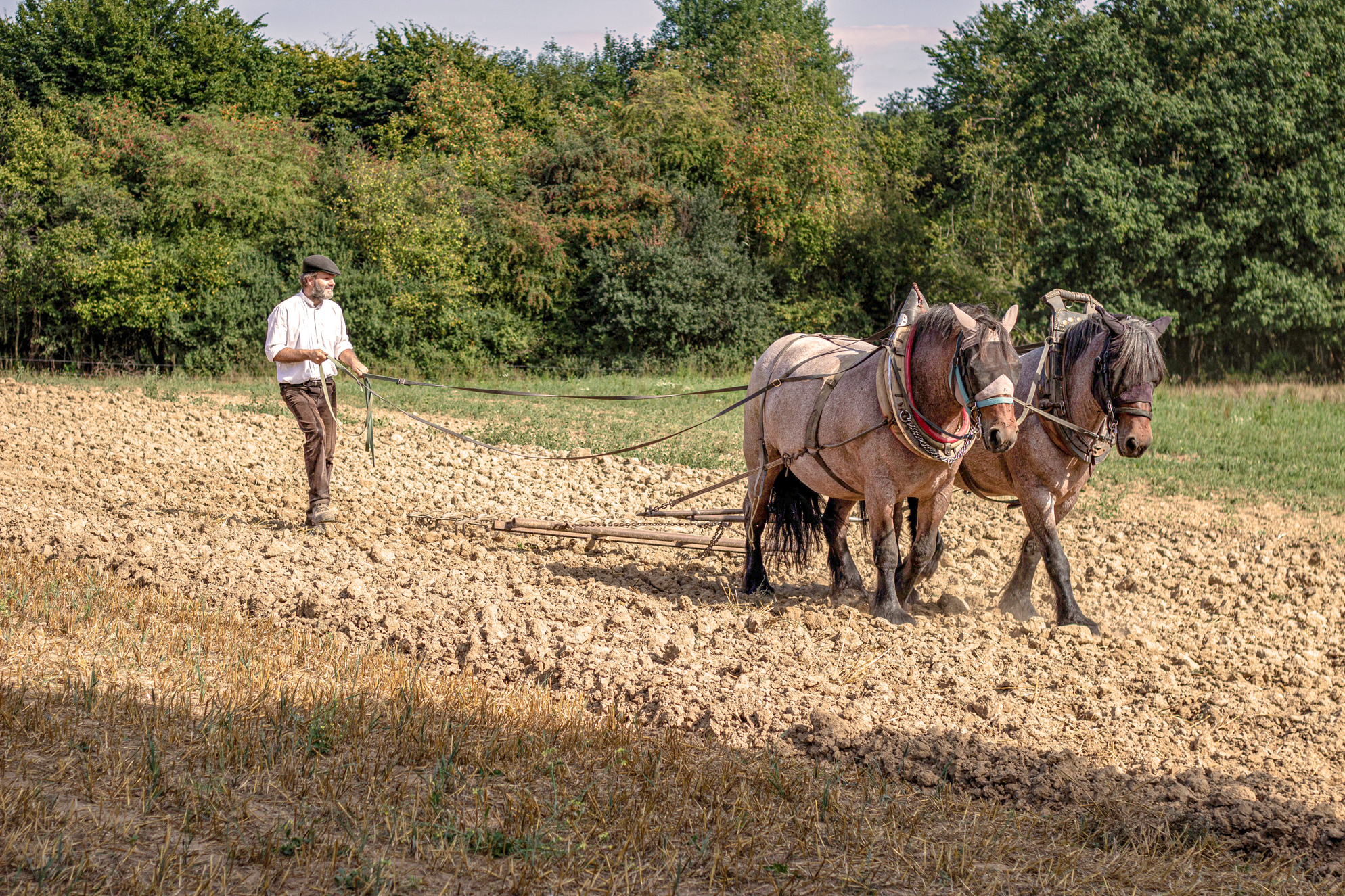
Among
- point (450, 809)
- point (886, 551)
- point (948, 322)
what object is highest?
point (948, 322)

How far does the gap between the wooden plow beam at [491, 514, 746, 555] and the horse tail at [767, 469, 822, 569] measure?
48cm

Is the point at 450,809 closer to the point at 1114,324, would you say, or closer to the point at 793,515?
the point at 793,515

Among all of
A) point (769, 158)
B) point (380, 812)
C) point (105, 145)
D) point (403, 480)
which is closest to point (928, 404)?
point (380, 812)

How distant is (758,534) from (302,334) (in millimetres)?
3616

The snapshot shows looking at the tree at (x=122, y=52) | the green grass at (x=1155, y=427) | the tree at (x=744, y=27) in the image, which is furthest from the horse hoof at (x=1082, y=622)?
the tree at (x=744, y=27)

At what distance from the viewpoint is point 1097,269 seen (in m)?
21.4

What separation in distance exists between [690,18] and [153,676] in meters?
40.6

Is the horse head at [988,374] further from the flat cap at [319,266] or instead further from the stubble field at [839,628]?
the flat cap at [319,266]

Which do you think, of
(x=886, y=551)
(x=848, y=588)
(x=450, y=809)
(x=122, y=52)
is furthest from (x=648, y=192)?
(x=450, y=809)

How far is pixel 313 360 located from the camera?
7.39m

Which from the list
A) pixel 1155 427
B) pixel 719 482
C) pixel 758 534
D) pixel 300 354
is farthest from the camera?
→ pixel 1155 427

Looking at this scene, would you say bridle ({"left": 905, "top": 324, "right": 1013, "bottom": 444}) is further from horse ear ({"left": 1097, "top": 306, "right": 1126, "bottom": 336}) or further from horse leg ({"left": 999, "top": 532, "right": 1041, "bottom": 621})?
horse leg ({"left": 999, "top": 532, "right": 1041, "bottom": 621})

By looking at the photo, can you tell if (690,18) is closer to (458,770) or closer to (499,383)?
(499,383)

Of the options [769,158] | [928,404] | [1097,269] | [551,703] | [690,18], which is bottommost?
[551,703]
